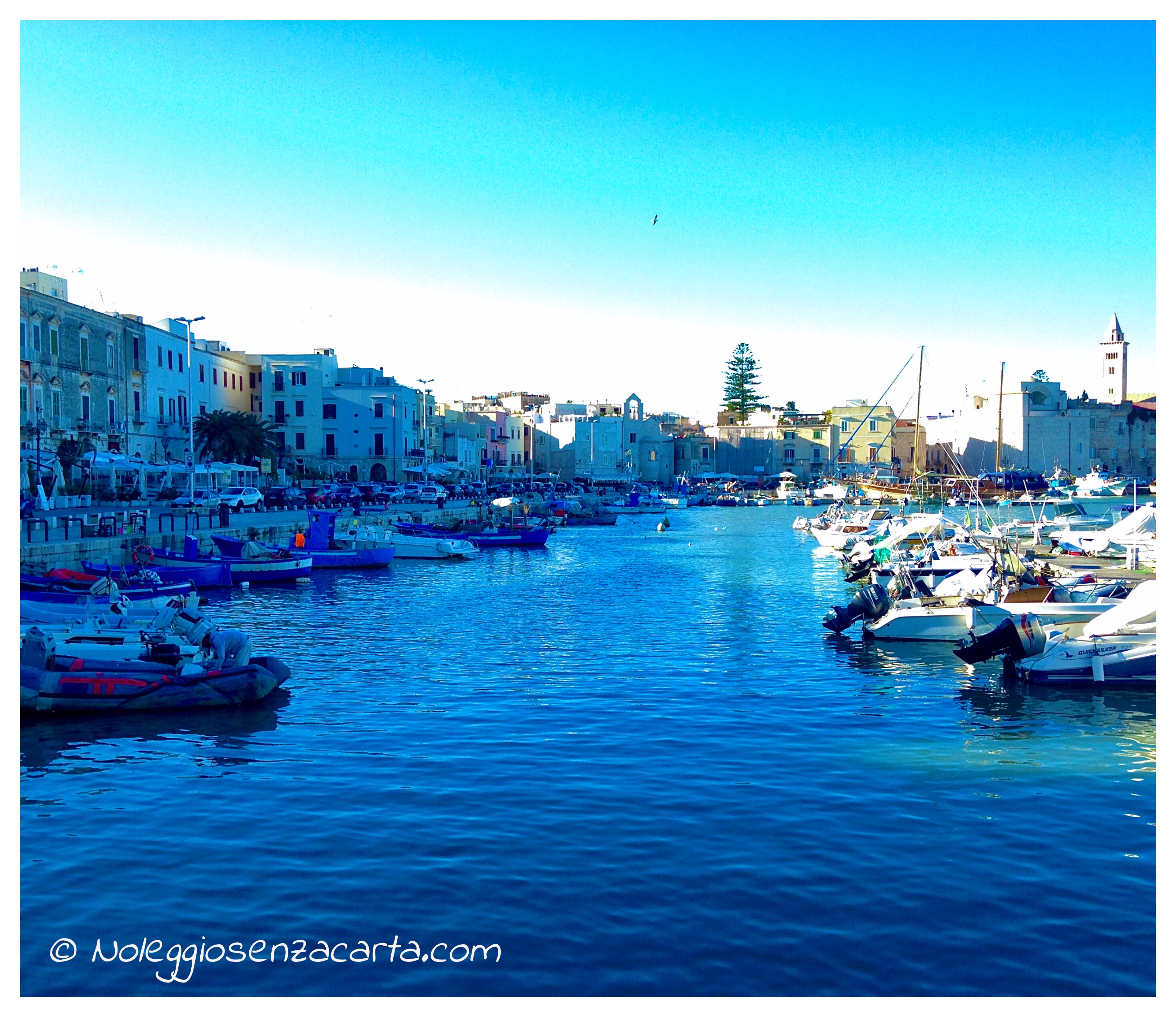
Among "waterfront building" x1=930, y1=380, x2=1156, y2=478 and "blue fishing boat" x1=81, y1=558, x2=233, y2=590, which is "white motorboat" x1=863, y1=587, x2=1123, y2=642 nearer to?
"blue fishing boat" x1=81, y1=558, x2=233, y2=590

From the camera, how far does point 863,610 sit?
74.3ft

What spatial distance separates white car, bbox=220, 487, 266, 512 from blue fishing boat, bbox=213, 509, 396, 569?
6.40 metres

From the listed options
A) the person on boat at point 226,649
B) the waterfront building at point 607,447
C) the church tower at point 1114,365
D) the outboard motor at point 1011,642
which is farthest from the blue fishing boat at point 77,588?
the church tower at point 1114,365

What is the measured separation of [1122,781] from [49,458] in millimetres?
40033

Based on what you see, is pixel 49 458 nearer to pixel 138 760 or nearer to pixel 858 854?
pixel 138 760

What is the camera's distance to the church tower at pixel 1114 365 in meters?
126

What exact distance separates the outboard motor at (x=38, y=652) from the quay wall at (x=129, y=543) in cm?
642

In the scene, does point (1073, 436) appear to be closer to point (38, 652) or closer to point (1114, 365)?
point (1114, 365)

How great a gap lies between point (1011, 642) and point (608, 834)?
413 inches

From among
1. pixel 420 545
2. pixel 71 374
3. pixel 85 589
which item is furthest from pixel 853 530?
pixel 71 374

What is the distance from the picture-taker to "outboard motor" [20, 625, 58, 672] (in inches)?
598

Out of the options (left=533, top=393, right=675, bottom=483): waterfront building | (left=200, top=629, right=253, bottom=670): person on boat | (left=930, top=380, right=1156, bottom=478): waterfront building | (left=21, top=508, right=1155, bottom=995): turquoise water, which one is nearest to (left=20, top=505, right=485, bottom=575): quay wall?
(left=200, top=629, right=253, bottom=670): person on boat

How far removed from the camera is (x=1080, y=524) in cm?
4331

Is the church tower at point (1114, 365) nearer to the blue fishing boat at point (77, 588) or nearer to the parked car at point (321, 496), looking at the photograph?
the parked car at point (321, 496)
